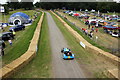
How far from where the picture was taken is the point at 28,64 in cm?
1445

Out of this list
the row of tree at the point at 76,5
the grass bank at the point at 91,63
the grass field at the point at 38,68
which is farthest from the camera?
the row of tree at the point at 76,5

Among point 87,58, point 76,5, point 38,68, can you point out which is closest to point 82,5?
point 76,5

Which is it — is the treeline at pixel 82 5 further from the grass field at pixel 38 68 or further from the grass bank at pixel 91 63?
the grass field at pixel 38 68

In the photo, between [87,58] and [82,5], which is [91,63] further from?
[82,5]

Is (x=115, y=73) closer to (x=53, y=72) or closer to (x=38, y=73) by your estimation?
(x=53, y=72)

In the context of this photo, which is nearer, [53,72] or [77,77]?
[77,77]

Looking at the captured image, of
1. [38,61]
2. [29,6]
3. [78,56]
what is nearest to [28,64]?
[38,61]

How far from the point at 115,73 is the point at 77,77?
3484 mm

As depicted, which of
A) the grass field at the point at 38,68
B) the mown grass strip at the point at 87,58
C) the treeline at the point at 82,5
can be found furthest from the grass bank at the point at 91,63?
the treeline at the point at 82,5

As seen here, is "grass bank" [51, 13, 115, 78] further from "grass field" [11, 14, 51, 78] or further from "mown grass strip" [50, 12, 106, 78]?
"grass field" [11, 14, 51, 78]

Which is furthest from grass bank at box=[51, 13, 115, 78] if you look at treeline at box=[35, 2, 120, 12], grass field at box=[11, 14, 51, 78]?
treeline at box=[35, 2, 120, 12]

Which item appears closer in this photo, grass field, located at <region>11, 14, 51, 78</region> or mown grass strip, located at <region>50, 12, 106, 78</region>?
grass field, located at <region>11, 14, 51, 78</region>

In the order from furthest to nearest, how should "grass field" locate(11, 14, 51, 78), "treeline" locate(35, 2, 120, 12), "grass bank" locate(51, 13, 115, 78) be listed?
"treeline" locate(35, 2, 120, 12) → "grass bank" locate(51, 13, 115, 78) → "grass field" locate(11, 14, 51, 78)

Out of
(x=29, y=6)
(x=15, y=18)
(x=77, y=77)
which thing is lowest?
(x=77, y=77)
